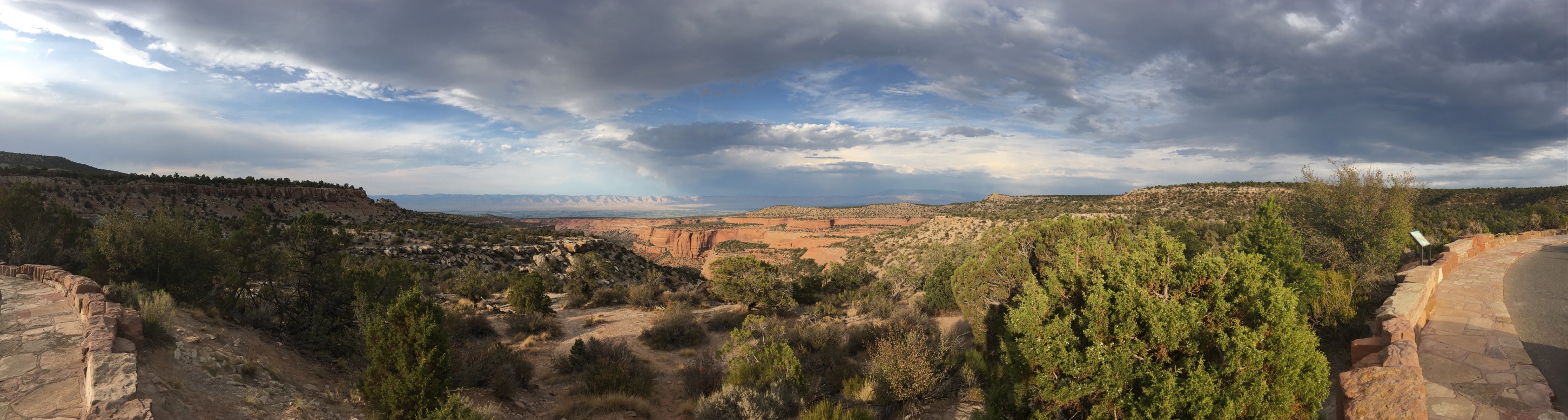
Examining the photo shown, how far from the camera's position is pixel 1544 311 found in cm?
907

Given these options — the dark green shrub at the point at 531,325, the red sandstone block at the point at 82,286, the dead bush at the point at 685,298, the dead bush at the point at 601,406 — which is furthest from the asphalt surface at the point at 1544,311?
the red sandstone block at the point at 82,286

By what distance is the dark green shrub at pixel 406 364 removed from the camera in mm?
6184

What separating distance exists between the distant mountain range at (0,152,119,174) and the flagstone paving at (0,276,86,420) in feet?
171

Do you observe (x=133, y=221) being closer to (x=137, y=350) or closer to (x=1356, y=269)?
(x=137, y=350)

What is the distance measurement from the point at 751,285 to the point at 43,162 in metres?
77.5

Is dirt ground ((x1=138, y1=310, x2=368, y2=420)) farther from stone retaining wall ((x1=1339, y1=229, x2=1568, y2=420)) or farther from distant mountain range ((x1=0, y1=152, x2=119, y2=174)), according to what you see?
distant mountain range ((x1=0, y1=152, x2=119, y2=174))

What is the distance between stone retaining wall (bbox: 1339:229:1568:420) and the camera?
4.97 metres

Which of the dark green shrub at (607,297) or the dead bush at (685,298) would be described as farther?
the dark green shrub at (607,297)

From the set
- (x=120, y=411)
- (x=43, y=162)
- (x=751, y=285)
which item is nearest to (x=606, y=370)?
(x=120, y=411)

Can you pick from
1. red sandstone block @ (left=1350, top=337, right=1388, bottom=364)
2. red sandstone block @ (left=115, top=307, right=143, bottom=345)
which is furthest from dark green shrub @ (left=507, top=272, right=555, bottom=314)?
red sandstone block @ (left=1350, top=337, right=1388, bottom=364)

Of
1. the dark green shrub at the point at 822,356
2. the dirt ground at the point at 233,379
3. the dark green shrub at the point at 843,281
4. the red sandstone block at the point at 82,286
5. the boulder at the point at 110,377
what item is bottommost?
the dark green shrub at the point at 843,281

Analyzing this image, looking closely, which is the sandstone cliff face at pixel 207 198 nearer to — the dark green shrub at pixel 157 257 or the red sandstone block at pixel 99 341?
the dark green shrub at pixel 157 257

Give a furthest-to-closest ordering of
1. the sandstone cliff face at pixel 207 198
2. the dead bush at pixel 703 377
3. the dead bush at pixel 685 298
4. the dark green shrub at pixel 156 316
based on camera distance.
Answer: the sandstone cliff face at pixel 207 198 < the dead bush at pixel 685 298 < the dead bush at pixel 703 377 < the dark green shrub at pixel 156 316

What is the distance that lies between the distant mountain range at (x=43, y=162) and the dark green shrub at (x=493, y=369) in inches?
2137
